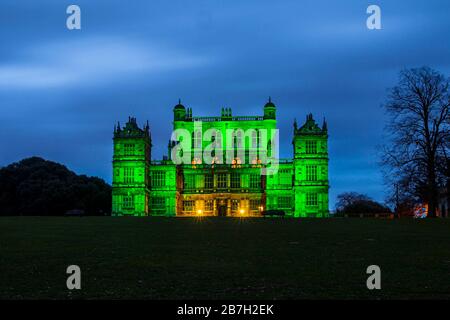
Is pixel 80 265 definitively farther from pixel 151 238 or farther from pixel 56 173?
pixel 56 173

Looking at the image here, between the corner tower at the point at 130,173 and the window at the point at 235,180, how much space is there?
10768mm

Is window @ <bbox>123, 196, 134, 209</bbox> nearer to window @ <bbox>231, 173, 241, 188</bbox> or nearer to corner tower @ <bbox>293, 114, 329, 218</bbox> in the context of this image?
window @ <bbox>231, 173, 241, 188</bbox>

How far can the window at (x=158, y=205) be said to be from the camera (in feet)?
259

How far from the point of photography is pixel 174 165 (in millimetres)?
78875

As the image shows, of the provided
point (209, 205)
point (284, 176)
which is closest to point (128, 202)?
point (209, 205)

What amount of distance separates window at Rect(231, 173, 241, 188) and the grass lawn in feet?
169

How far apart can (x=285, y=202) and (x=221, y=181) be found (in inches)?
335

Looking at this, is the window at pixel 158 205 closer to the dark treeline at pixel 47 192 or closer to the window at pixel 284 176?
the dark treeline at pixel 47 192

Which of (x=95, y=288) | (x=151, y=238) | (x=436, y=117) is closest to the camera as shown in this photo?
(x=95, y=288)

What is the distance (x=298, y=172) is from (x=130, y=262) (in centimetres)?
5830

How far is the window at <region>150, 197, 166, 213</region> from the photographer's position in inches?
3105

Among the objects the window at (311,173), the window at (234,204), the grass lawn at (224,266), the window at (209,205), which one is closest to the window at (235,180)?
the window at (234,204)
